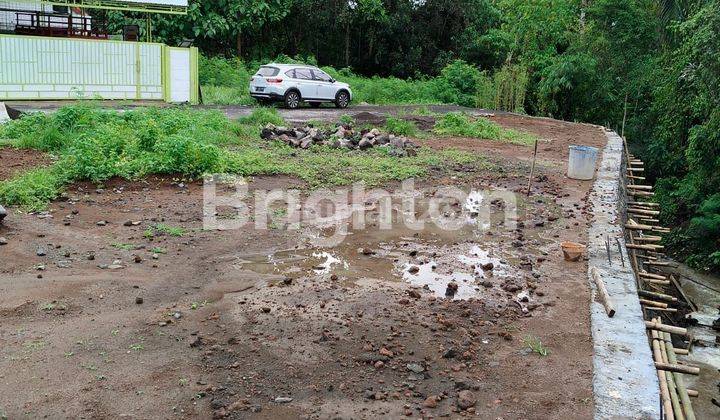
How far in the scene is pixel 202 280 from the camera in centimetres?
665

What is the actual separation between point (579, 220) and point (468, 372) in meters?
5.22

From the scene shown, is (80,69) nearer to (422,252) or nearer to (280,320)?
(422,252)

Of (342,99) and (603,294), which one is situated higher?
(342,99)

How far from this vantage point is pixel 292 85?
72.9ft

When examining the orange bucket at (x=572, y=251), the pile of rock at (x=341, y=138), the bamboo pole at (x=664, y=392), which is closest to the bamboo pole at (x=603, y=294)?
the orange bucket at (x=572, y=251)

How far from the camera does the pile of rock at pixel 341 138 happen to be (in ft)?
46.7

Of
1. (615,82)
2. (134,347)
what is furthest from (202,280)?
(615,82)

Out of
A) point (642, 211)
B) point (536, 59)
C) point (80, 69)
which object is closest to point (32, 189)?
point (642, 211)

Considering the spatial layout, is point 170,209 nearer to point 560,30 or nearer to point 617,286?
point 617,286

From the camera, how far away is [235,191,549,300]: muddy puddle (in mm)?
6965

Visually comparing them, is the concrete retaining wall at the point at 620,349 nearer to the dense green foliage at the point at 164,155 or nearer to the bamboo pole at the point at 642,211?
the bamboo pole at the point at 642,211

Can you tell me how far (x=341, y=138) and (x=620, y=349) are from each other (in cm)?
1008

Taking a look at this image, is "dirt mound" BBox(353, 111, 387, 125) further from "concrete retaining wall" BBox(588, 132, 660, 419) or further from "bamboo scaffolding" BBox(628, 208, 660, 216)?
"concrete retaining wall" BBox(588, 132, 660, 419)

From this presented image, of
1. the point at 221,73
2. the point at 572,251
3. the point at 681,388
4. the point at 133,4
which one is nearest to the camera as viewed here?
the point at 681,388
